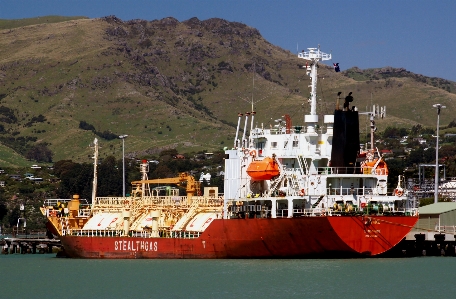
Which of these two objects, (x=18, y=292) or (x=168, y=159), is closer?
(x=18, y=292)

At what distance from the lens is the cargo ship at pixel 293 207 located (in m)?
57.0

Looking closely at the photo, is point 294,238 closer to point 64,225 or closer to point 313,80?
point 313,80

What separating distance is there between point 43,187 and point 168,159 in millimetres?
24042

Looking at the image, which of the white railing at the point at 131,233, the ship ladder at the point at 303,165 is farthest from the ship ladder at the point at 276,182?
the white railing at the point at 131,233

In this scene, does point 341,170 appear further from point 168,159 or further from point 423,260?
point 168,159

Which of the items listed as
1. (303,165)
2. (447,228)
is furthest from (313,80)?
(447,228)

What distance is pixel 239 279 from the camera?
5219cm

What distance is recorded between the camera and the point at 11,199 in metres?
148

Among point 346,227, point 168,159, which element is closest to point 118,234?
point 346,227

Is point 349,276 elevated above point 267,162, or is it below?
below

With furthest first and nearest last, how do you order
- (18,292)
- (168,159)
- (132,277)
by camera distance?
(168,159), (132,277), (18,292)

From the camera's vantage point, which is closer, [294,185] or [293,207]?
[294,185]

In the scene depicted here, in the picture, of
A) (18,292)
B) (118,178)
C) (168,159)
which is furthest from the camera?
(168,159)

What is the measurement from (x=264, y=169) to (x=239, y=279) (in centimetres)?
931
